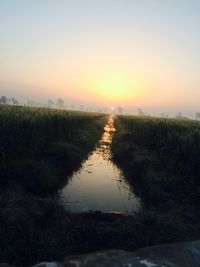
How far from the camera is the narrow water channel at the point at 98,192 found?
33.5 feet

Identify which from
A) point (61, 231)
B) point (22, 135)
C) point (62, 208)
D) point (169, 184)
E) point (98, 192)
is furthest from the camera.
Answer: point (22, 135)

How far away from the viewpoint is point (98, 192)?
12.0 meters

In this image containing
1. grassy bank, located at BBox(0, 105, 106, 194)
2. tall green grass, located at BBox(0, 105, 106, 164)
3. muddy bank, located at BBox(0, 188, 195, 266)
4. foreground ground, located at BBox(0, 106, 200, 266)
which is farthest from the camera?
tall green grass, located at BBox(0, 105, 106, 164)

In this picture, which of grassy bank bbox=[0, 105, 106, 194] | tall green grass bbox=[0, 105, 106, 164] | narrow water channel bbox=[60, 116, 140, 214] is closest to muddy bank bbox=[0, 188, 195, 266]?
narrow water channel bbox=[60, 116, 140, 214]

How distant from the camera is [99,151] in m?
21.8

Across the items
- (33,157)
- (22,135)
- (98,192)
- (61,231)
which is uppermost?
(22,135)

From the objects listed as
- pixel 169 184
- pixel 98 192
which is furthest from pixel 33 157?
pixel 169 184

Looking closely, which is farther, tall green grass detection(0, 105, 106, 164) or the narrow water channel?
tall green grass detection(0, 105, 106, 164)

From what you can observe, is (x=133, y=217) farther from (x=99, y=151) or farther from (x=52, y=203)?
(x=99, y=151)

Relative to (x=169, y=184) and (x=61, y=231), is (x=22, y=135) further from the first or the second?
(x=61, y=231)

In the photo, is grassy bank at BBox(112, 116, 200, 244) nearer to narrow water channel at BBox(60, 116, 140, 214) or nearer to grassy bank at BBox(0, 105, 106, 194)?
narrow water channel at BBox(60, 116, 140, 214)

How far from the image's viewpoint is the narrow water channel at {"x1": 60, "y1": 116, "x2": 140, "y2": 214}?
10.2 metres

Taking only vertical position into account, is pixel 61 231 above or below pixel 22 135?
below

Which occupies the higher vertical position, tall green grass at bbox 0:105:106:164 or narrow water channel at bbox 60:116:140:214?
tall green grass at bbox 0:105:106:164
